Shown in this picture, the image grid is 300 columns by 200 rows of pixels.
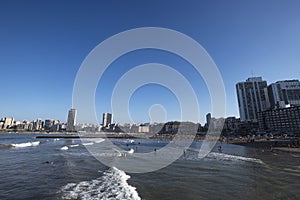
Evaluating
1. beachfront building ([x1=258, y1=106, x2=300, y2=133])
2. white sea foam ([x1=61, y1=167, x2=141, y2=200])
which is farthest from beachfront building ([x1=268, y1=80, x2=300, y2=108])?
white sea foam ([x1=61, y1=167, x2=141, y2=200])

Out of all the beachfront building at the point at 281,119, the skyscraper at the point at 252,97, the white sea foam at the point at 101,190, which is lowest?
the white sea foam at the point at 101,190

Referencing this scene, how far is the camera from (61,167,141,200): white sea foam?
10375 mm

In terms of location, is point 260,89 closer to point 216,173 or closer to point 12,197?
point 216,173

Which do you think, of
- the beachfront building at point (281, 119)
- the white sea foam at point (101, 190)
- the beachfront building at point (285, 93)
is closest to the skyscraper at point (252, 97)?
the beachfront building at point (285, 93)

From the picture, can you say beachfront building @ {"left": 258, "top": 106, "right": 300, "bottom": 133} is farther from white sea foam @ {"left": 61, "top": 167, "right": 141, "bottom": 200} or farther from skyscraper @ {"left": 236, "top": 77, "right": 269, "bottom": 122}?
white sea foam @ {"left": 61, "top": 167, "right": 141, "bottom": 200}

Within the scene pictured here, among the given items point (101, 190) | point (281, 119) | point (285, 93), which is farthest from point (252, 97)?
point (101, 190)

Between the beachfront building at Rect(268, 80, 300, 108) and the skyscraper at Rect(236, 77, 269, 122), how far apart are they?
19.2ft

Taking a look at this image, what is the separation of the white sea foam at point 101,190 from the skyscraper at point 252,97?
14660 cm

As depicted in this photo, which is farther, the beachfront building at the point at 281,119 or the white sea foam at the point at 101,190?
the beachfront building at the point at 281,119

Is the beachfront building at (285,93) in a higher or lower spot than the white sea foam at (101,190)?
higher

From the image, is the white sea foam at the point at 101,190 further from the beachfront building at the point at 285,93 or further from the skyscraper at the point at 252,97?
the skyscraper at the point at 252,97

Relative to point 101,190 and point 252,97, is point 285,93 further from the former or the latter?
point 101,190

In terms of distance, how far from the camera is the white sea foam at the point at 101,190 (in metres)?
10.4

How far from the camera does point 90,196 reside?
10359 millimetres
